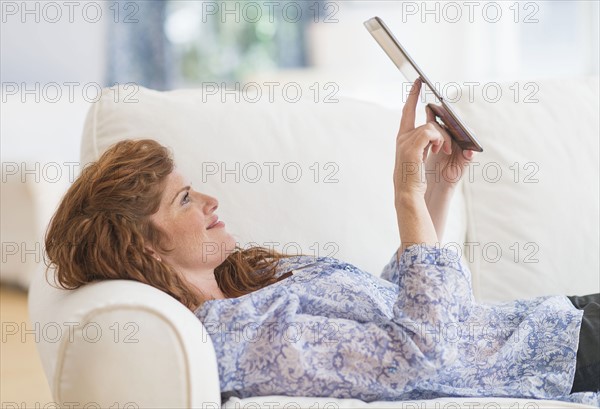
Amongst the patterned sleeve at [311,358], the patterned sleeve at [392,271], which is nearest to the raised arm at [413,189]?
the patterned sleeve at [311,358]

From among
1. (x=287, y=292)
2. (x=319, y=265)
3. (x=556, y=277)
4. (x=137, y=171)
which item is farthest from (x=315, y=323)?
(x=556, y=277)

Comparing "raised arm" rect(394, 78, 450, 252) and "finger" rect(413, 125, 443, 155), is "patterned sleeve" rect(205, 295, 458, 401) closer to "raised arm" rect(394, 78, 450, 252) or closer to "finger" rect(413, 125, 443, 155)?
"raised arm" rect(394, 78, 450, 252)

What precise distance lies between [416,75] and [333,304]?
43 cm

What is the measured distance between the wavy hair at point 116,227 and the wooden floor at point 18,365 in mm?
1136

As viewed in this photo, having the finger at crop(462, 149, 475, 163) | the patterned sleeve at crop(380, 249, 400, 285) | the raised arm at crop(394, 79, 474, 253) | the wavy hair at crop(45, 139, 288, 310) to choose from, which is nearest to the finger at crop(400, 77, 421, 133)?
the raised arm at crop(394, 79, 474, 253)

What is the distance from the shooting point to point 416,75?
152 centimetres

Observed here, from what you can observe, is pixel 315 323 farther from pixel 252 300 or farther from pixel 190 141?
pixel 190 141

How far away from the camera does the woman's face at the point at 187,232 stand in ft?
5.01

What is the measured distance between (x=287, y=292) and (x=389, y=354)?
211 millimetres

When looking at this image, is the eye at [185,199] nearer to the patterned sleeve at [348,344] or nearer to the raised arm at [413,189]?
the patterned sleeve at [348,344]

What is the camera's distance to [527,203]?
6.52ft

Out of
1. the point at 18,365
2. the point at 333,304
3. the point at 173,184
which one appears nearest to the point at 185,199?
the point at 173,184

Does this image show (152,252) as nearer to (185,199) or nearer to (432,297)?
(185,199)

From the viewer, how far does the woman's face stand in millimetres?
1528
